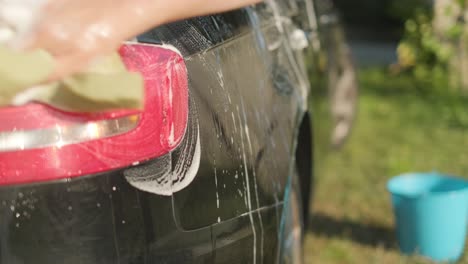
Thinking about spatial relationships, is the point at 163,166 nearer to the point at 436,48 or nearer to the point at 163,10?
the point at 163,10

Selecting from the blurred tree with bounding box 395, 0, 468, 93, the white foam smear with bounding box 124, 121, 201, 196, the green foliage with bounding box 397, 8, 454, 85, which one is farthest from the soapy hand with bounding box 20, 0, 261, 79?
→ the green foliage with bounding box 397, 8, 454, 85

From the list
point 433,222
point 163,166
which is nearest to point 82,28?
point 163,166

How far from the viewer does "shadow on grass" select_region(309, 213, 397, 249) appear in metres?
4.15

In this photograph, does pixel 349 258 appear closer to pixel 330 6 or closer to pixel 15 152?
pixel 330 6

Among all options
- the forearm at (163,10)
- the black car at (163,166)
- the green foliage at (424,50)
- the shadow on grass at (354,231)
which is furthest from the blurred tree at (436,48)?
the forearm at (163,10)

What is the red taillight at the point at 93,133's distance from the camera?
1574mm

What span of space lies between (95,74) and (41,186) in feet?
0.84

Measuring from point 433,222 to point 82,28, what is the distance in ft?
8.53

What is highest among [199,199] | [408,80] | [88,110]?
[88,110]

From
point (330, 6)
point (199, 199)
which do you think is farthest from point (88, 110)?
point (330, 6)

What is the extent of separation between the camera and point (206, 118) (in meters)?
1.90

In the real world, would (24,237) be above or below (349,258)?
above

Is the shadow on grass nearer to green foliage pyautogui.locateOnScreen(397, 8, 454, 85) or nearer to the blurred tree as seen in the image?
the blurred tree

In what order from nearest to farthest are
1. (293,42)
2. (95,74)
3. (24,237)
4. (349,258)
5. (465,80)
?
(95,74)
(24,237)
(293,42)
(349,258)
(465,80)
